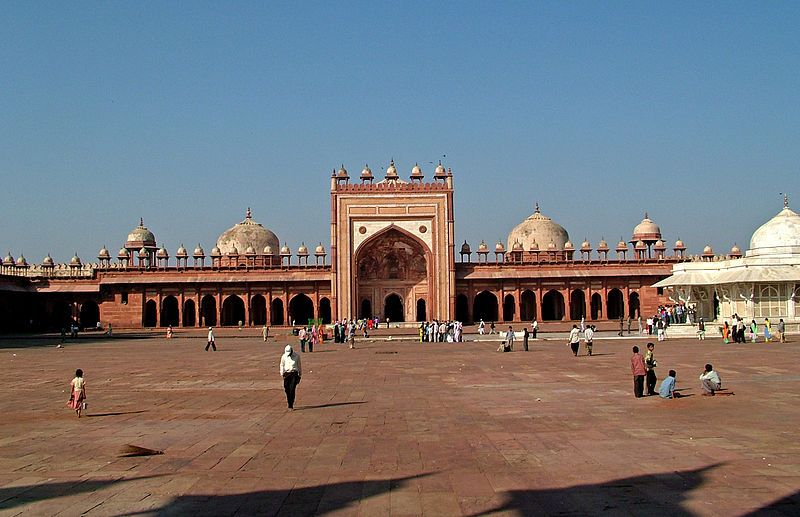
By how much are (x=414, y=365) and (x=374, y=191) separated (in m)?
30.0

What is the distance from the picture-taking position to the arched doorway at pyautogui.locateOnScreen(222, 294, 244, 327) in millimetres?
52781

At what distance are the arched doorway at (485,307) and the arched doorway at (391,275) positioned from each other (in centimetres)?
619

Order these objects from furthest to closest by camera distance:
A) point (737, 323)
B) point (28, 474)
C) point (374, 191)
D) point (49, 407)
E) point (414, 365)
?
point (374, 191), point (737, 323), point (414, 365), point (49, 407), point (28, 474)

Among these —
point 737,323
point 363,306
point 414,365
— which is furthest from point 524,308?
point 414,365

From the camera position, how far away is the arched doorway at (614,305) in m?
52.7

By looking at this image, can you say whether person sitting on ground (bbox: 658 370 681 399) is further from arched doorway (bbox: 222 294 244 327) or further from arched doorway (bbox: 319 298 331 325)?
arched doorway (bbox: 222 294 244 327)

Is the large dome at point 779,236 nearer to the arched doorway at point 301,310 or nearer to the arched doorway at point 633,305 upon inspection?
the arched doorway at point 633,305

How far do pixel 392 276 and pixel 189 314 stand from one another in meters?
14.6

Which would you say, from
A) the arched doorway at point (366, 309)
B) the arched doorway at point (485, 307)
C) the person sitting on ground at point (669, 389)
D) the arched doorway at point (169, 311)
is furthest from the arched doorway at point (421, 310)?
the person sitting on ground at point (669, 389)

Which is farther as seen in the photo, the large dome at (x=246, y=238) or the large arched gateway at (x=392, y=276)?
the large dome at (x=246, y=238)

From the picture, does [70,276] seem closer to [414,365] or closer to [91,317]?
[91,317]

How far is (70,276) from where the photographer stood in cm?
5244

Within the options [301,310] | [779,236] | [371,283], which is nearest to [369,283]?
[371,283]

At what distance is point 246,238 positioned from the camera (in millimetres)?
57625
